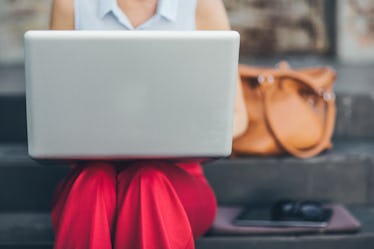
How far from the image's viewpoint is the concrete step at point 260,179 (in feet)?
9.03

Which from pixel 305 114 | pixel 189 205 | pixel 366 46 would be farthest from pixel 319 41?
pixel 189 205

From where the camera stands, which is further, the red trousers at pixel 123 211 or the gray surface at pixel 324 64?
the gray surface at pixel 324 64

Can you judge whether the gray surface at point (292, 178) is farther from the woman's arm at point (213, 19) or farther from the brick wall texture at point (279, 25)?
the brick wall texture at point (279, 25)

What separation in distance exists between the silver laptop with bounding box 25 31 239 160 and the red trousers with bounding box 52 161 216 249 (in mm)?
271

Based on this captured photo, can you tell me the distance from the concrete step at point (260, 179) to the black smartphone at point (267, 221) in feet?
0.49

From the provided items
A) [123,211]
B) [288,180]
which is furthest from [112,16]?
[288,180]

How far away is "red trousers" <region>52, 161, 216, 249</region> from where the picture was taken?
78.6 inches

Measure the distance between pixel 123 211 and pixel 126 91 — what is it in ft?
1.45

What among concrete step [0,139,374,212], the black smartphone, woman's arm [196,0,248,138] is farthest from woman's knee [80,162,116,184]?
concrete step [0,139,374,212]

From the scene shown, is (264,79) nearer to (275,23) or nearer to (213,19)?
(213,19)

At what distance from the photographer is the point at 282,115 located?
9.11ft

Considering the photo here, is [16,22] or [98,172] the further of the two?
[16,22]

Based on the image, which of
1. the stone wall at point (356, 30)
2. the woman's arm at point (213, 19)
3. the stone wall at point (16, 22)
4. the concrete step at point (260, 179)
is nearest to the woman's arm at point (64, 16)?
the woman's arm at point (213, 19)

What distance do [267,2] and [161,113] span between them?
245cm
